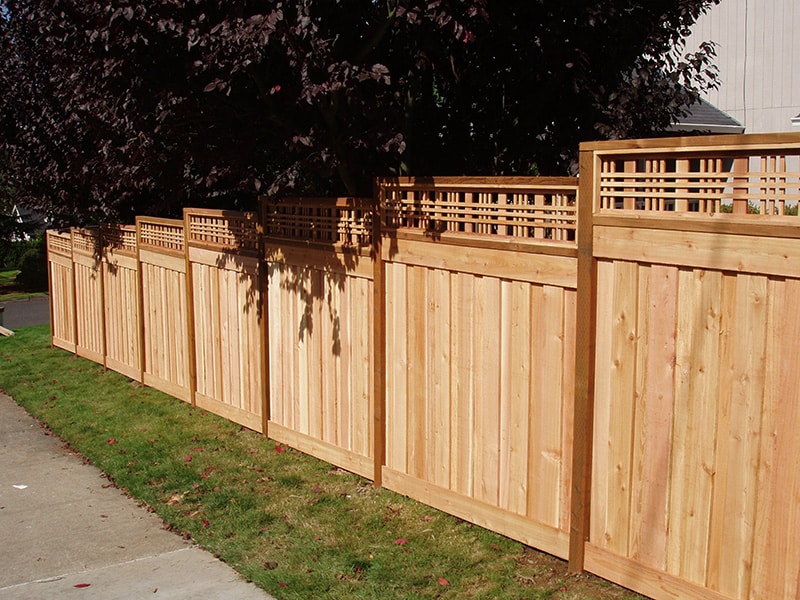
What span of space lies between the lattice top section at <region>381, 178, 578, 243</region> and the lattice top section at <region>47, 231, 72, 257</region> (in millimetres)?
9013

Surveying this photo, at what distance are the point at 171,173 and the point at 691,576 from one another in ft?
22.7

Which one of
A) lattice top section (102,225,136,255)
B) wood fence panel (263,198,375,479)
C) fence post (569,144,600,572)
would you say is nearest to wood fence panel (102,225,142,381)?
lattice top section (102,225,136,255)

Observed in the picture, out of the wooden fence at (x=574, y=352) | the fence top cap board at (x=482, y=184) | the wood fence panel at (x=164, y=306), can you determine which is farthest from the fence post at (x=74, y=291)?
the fence top cap board at (x=482, y=184)

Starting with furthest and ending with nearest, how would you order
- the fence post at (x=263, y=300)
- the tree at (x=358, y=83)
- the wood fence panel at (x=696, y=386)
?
the fence post at (x=263, y=300) < the tree at (x=358, y=83) < the wood fence panel at (x=696, y=386)

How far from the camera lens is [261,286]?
28.4 feet

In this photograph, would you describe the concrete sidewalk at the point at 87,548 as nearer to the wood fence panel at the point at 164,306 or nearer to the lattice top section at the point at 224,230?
the wood fence panel at the point at 164,306

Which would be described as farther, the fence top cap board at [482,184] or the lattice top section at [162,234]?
the lattice top section at [162,234]

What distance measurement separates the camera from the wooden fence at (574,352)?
4344mm

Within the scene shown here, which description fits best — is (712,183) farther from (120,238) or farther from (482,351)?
(120,238)

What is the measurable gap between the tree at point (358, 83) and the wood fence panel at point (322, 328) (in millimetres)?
490

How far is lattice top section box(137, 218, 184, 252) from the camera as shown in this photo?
34.7ft

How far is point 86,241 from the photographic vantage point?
13.5 m

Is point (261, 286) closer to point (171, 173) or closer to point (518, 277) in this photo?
point (171, 173)

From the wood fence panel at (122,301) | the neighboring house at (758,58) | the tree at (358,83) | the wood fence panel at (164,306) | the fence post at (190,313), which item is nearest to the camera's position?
the tree at (358,83)
